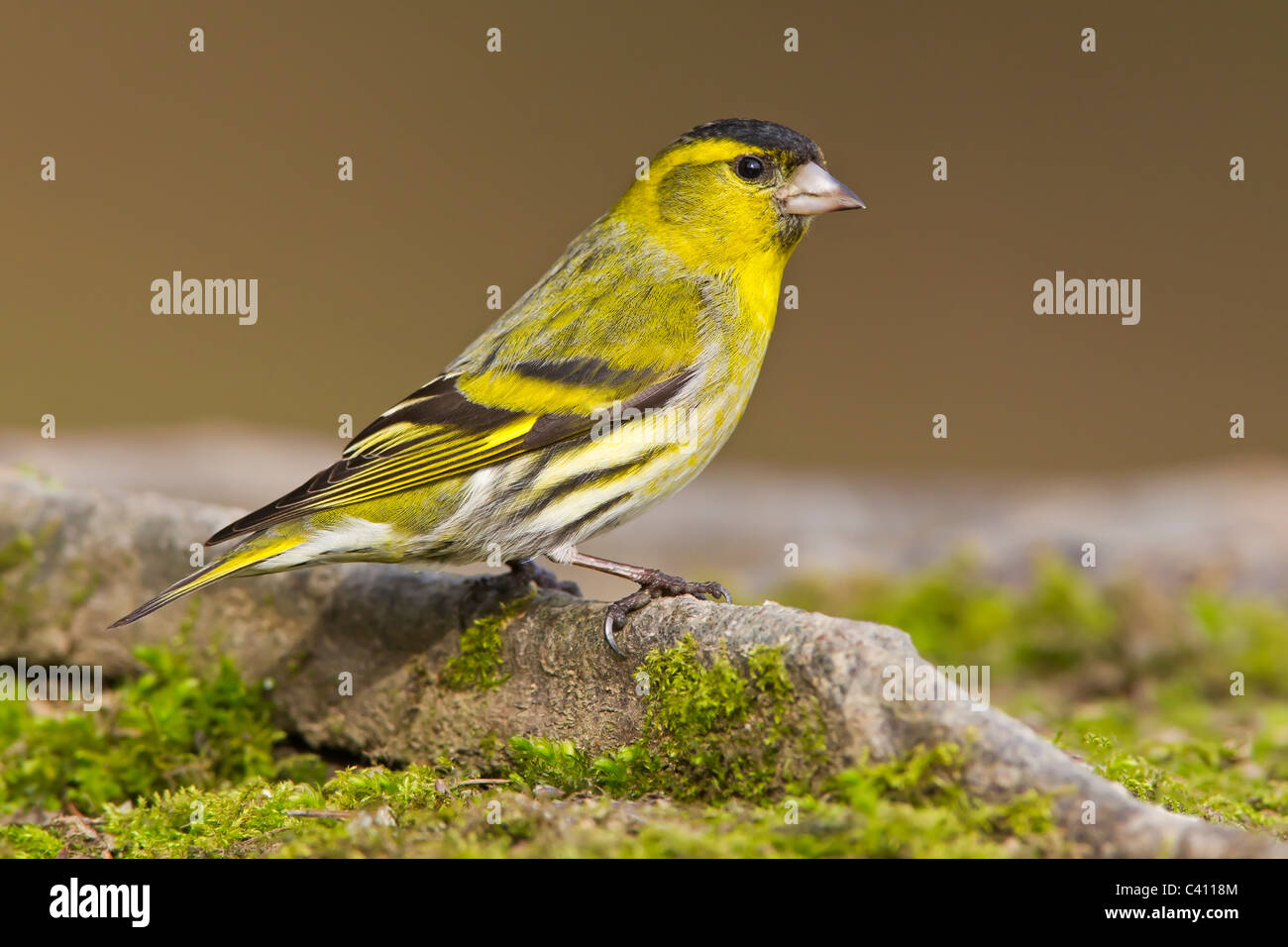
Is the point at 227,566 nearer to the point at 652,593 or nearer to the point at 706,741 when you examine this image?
the point at 652,593

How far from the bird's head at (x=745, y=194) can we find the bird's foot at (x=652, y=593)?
1.33 meters

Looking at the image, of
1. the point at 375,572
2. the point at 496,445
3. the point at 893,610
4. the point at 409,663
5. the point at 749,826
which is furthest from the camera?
the point at 893,610

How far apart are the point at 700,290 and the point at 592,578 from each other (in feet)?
14.9

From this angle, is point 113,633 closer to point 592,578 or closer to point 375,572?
point 375,572

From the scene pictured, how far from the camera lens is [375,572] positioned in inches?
183

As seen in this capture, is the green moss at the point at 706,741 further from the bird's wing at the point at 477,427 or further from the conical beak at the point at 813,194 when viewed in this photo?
the conical beak at the point at 813,194

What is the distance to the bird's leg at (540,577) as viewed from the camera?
14.4 feet

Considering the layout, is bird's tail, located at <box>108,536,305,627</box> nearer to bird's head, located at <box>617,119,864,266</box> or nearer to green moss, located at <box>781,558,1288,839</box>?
bird's head, located at <box>617,119,864,266</box>

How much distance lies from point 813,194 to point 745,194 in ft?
0.83

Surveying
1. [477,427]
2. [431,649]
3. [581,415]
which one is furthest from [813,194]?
[431,649]

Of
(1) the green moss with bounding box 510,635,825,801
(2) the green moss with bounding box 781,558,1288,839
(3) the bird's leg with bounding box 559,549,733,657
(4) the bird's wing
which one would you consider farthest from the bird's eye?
(2) the green moss with bounding box 781,558,1288,839

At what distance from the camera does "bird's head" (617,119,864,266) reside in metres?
4.50
